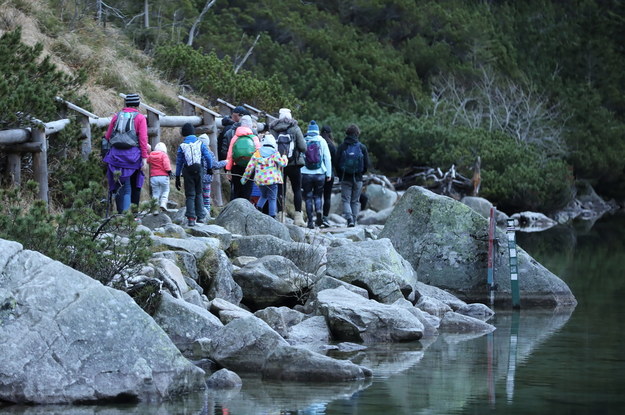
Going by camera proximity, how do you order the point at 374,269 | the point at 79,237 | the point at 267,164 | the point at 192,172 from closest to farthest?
the point at 79,237, the point at 374,269, the point at 192,172, the point at 267,164

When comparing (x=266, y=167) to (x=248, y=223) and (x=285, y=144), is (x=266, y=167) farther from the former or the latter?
(x=248, y=223)

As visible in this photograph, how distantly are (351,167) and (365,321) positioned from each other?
7.26 metres

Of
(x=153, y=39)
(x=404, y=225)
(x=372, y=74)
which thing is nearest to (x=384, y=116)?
(x=372, y=74)

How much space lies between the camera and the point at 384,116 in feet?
126

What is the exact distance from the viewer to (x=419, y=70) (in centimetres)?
4744

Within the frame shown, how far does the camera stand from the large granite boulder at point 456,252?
50.1 feet

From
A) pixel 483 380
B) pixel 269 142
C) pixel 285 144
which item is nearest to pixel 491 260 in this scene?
pixel 269 142

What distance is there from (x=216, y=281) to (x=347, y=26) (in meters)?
34.8

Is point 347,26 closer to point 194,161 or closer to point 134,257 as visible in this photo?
point 194,161

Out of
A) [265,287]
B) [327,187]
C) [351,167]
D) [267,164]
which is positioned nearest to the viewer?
[265,287]

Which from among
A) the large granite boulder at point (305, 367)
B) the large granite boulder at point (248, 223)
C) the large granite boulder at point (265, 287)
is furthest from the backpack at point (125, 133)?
the large granite boulder at point (305, 367)

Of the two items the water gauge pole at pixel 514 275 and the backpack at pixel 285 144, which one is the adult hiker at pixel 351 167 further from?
the water gauge pole at pixel 514 275

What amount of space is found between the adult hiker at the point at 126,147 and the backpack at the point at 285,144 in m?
2.94

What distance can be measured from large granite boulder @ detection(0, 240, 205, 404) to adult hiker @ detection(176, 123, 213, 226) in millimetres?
6072
